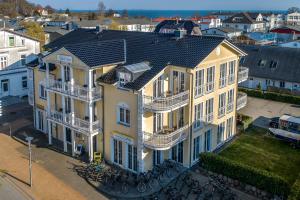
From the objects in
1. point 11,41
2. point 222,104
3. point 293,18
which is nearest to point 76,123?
point 222,104

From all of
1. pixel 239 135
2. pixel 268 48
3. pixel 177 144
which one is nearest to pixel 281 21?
pixel 268 48

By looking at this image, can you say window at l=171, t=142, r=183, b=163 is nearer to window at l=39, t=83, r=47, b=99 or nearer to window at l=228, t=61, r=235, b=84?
window at l=228, t=61, r=235, b=84

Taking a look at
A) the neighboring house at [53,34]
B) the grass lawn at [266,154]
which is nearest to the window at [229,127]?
the grass lawn at [266,154]

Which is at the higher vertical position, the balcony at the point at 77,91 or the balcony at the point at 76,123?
the balcony at the point at 77,91

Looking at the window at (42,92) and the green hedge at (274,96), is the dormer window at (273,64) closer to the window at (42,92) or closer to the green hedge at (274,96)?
the green hedge at (274,96)

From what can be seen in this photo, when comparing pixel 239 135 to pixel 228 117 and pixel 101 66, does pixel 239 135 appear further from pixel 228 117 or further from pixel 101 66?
pixel 101 66

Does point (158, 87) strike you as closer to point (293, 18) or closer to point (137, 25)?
point (137, 25)
